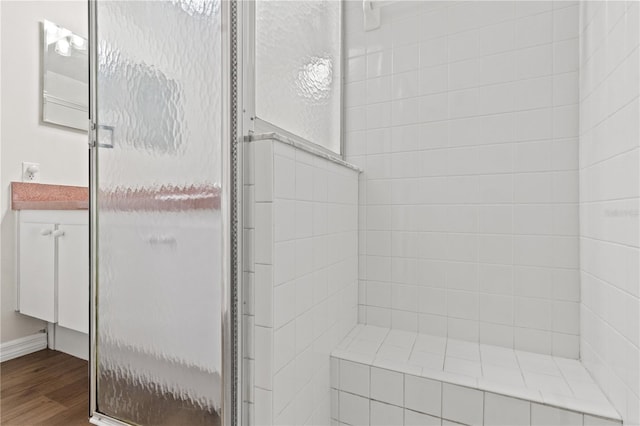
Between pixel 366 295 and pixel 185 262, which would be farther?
pixel 366 295

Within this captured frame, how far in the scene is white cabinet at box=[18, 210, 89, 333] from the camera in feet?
4.66

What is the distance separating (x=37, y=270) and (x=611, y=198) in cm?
225

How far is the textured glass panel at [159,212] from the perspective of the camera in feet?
2.84

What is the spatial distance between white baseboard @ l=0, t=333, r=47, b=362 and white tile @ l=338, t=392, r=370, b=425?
5.24ft

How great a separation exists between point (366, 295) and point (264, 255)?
78 centimetres

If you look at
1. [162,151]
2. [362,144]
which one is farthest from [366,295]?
[162,151]

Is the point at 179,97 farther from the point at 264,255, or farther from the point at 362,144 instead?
the point at 362,144

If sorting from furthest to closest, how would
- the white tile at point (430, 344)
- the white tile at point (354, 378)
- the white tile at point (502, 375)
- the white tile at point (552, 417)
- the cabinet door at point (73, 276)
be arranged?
the cabinet door at point (73, 276)
the white tile at point (430, 344)
the white tile at point (354, 378)
the white tile at point (502, 375)
the white tile at point (552, 417)

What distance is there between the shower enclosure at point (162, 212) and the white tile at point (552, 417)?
2.74ft

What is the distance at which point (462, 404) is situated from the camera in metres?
1.02

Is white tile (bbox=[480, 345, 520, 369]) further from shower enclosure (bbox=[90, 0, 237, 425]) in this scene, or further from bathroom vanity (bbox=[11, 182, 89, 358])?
bathroom vanity (bbox=[11, 182, 89, 358])

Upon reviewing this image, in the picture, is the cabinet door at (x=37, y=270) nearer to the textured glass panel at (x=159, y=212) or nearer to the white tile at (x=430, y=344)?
the textured glass panel at (x=159, y=212)

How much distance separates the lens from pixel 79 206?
1453 mm

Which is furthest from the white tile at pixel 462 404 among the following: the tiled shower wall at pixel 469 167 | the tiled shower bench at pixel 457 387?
the tiled shower wall at pixel 469 167
